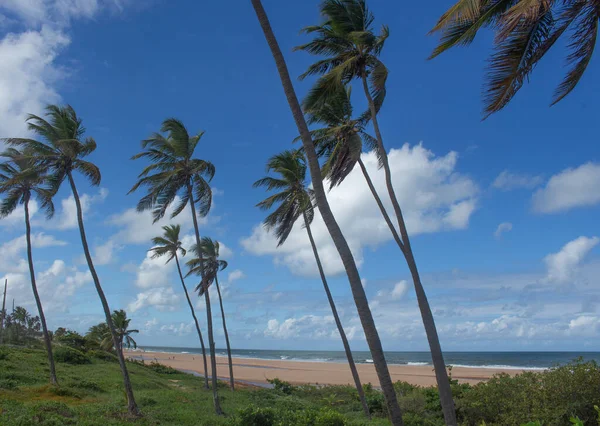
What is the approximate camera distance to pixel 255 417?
841cm

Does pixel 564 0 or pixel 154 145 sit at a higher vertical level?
pixel 154 145

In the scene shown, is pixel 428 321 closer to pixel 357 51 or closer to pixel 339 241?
pixel 339 241

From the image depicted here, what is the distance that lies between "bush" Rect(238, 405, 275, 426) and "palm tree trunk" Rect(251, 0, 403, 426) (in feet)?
11.7

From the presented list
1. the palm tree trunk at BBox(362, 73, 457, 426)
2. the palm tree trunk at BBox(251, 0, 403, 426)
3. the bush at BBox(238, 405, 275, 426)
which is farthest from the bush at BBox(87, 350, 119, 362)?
the palm tree trunk at BBox(251, 0, 403, 426)

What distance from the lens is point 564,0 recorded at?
16.4ft

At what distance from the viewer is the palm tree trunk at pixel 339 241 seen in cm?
572

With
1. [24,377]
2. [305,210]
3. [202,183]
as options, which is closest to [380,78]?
[305,210]

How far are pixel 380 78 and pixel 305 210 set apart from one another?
24.0 ft

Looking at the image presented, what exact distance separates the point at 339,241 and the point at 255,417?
4.54 metres

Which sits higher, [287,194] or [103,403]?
[287,194]

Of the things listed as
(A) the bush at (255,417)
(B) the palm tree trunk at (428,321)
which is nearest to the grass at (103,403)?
(A) the bush at (255,417)

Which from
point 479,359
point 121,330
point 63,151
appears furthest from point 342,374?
point 479,359

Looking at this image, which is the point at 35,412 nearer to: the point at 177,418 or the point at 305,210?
the point at 177,418

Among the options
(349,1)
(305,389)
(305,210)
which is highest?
(349,1)
